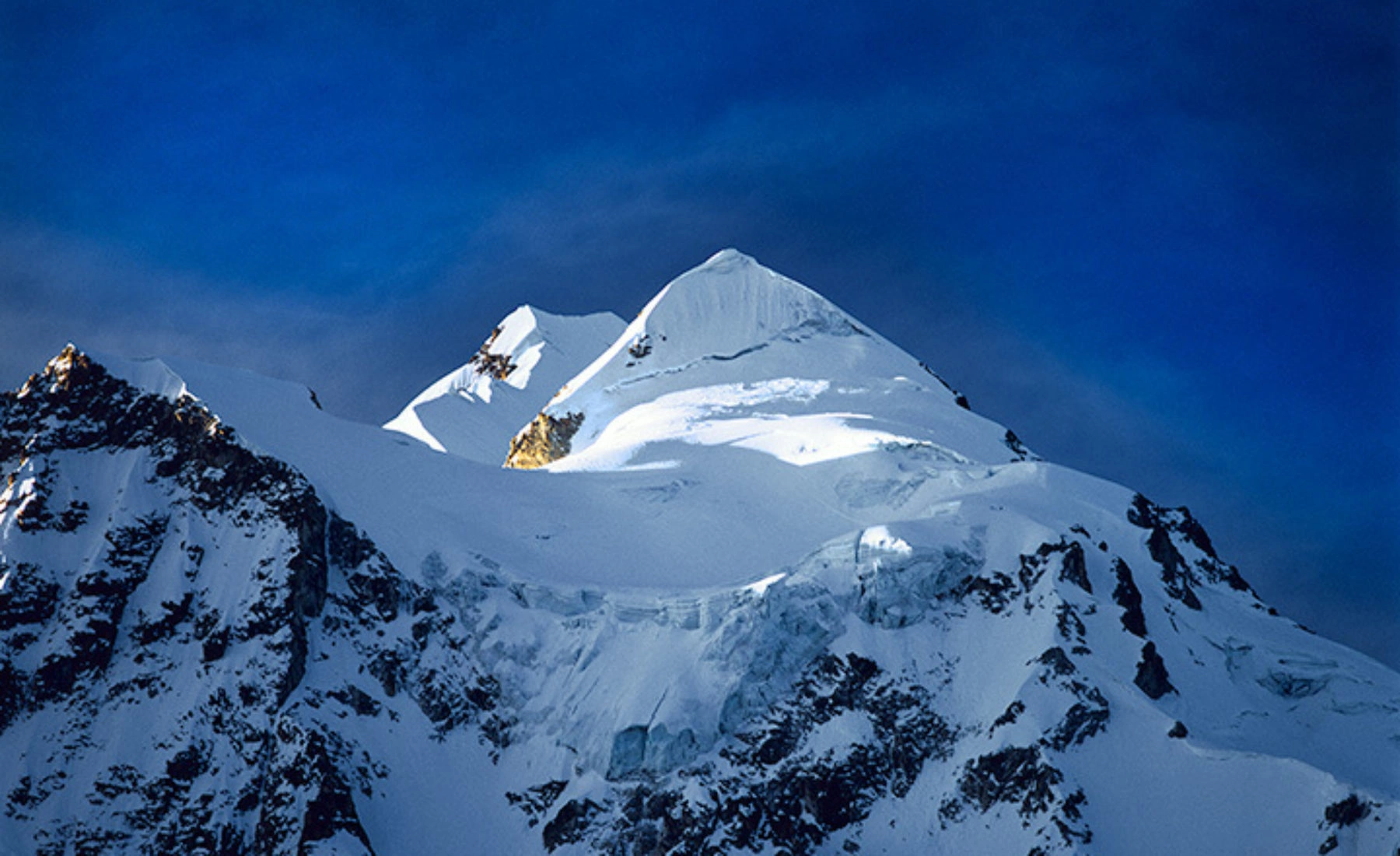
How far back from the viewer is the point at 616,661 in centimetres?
14762

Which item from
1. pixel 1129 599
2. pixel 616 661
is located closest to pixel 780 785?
pixel 616 661

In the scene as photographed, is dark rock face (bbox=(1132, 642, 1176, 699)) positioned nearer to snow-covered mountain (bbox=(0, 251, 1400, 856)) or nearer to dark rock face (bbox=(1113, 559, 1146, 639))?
snow-covered mountain (bbox=(0, 251, 1400, 856))

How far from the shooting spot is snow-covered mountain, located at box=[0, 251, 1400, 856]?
437 ft

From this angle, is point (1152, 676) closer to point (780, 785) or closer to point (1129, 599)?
point (1129, 599)

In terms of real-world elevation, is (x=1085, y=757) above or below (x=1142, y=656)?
below

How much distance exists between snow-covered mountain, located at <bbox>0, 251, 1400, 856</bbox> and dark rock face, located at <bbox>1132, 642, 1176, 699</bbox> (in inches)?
15.7

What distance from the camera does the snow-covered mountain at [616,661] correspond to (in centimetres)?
13325

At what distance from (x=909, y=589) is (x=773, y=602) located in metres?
13.5

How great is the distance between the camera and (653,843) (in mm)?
133000

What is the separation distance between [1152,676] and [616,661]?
49195 mm

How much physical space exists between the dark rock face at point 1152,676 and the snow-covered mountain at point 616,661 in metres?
0.40

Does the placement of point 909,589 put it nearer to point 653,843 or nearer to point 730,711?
point 730,711

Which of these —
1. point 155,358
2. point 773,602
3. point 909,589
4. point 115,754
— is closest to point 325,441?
point 155,358

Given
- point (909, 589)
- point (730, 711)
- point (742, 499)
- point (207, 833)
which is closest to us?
point (207, 833)
